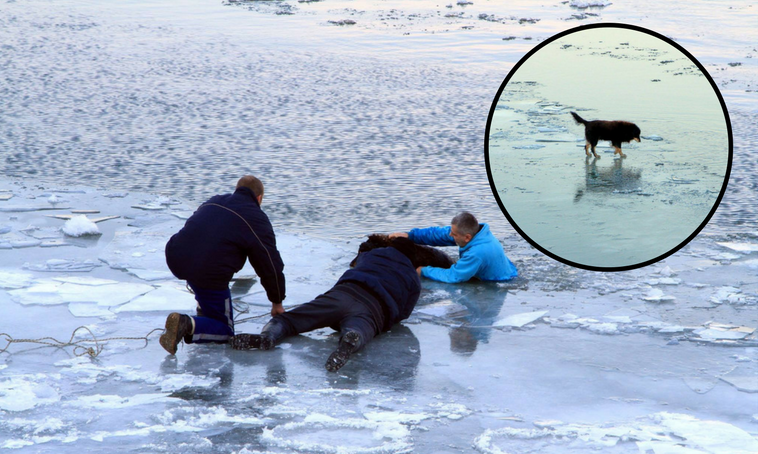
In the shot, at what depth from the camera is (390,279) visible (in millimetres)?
5832

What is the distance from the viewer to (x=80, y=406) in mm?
4652

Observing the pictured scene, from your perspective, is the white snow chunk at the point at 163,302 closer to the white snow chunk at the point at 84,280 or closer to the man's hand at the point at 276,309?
the white snow chunk at the point at 84,280

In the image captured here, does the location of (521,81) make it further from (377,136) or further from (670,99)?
(377,136)

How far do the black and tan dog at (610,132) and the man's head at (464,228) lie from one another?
220cm

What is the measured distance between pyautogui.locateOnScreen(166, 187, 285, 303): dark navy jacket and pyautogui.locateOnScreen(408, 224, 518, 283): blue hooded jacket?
1.65 meters

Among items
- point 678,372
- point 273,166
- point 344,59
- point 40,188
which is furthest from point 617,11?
point 678,372

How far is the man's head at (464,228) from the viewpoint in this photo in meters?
6.66

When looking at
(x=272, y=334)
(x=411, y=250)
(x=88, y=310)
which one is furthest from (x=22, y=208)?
(x=411, y=250)

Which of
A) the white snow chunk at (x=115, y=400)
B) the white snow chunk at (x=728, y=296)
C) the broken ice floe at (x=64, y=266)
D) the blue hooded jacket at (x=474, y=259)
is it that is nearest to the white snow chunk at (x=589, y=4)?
the white snow chunk at (x=728, y=296)

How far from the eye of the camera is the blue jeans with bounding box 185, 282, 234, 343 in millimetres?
5551

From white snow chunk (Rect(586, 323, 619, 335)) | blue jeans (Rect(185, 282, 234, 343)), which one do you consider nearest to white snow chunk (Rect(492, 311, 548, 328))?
white snow chunk (Rect(586, 323, 619, 335))

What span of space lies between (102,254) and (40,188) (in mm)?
2510

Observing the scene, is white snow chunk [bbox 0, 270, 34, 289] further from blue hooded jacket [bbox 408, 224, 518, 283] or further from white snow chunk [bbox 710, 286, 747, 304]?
white snow chunk [bbox 710, 286, 747, 304]

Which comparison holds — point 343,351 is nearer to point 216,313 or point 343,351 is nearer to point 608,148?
point 216,313
